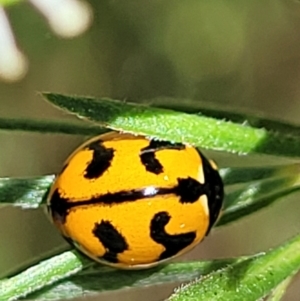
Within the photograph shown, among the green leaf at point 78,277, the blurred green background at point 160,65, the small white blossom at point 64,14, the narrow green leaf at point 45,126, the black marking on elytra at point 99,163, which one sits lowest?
the blurred green background at point 160,65

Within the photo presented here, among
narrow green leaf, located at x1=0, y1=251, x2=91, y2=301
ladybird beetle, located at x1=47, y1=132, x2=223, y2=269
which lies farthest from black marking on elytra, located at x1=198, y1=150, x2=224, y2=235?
narrow green leaf, located at x1=0, y1=251, x2=91, y2=301

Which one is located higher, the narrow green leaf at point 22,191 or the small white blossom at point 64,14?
the small white blossom at point 64,14

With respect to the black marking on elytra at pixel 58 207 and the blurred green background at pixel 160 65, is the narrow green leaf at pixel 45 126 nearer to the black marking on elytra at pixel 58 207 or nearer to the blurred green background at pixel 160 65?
the black marking on elytra at pixel 58 207

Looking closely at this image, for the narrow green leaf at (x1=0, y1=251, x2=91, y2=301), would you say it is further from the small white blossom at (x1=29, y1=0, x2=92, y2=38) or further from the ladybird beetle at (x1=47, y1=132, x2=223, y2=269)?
the small white blossom at (x1=29, y1=0, x2=92, y2=38)

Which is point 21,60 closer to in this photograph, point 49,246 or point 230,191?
point 230,191

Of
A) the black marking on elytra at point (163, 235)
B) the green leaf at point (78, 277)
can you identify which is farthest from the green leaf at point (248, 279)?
the black marking on elytra at point (163, 235)

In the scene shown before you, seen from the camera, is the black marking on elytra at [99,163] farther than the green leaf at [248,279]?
Yes

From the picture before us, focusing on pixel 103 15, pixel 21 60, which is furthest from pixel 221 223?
pixel 103 15
